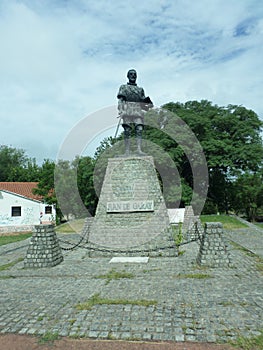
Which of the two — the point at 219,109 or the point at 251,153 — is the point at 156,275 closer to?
the point at 251,153

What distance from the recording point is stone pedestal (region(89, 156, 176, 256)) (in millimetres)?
8461

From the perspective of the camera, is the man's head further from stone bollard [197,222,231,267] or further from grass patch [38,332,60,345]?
grass patch [38,332,60,345]

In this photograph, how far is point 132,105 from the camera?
942cm

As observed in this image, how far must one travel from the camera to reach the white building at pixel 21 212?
21281 millimetres

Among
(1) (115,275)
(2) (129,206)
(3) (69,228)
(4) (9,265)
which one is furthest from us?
(3) (69,228)

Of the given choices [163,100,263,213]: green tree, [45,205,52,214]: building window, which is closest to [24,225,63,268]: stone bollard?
[163,100,263,213]: green tree

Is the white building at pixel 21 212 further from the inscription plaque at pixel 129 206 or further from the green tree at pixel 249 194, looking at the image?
the green tree at pixel 249 194

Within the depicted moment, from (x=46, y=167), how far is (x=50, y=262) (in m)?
16.0

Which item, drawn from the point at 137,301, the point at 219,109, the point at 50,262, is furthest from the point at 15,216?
the point at 137,301

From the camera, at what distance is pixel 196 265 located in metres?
6.96

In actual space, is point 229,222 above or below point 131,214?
below

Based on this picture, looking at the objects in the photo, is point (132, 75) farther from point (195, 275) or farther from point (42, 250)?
point (195, 275)

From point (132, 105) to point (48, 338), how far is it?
24.4ft

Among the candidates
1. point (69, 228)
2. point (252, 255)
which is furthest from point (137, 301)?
point (69, 228)
